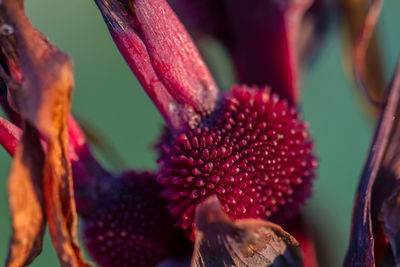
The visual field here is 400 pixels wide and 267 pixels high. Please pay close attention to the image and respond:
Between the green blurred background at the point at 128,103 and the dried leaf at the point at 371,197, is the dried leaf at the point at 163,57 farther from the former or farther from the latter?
the green blurred background at the point at 128,103

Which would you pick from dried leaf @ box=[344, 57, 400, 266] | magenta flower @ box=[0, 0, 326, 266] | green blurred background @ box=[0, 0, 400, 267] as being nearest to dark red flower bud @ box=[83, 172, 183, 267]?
magenta flower @ box=[0, 0, 326, 266]

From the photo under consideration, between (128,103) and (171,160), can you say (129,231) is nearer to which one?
(171,160)

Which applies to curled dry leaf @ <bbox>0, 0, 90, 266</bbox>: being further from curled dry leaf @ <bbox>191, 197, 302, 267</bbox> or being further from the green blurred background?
the green blurred background

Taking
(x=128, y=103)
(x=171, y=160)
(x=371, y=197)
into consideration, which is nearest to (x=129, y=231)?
(x=171, y=160)

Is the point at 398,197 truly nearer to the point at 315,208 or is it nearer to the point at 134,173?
the point at 134,173

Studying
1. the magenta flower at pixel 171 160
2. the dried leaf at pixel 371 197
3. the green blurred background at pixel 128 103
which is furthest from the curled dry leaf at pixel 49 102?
the green blurred background at pixel 128 103
